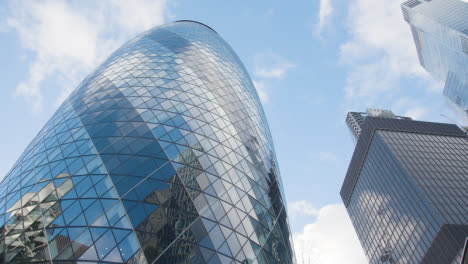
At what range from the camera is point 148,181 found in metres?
21.1

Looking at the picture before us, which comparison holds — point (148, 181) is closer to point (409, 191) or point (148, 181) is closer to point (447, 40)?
point (409, 191)

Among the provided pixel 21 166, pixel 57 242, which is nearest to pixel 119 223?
pixel 57 242

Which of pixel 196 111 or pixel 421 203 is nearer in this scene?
pixel 196 111

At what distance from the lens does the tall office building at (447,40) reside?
144 meters

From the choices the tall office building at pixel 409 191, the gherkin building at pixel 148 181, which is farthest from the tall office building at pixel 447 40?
the gherkin building at pixel 148 181

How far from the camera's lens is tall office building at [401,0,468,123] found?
144125mm

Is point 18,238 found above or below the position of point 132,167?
below

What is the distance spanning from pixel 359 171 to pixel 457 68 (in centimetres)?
9743

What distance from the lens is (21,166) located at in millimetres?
28016

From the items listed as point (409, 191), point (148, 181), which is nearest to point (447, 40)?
point (409, 191)

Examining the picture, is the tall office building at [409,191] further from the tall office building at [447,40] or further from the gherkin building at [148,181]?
the tall office building at [447,40]

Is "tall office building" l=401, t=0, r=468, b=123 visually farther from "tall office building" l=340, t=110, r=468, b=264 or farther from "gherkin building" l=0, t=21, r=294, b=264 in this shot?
"gherkin building" l=0, t=21, r=294, b=264

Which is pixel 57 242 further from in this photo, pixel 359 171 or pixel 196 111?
pixel 359 171

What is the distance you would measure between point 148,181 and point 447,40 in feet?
587
